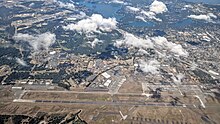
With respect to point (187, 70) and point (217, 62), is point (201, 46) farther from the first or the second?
point (187, 70)

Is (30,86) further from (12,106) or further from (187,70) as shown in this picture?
(187,70)

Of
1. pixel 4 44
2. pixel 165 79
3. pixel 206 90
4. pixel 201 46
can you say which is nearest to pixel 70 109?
pixel 165 79

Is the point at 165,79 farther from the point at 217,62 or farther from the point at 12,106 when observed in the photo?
the point at 12,106

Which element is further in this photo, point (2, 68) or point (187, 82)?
point (2, 68)

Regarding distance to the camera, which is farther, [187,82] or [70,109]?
[187,82]

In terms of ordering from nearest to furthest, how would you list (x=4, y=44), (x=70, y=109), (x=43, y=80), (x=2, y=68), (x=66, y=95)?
(x=70, y=109) < (x=66, y=95) < (x=43, y=80) < (x=2, y=68) < (x=4, y=44)

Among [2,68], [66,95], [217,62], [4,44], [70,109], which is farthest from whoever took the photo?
[4,44]

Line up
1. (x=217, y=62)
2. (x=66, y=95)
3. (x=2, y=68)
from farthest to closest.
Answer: (x=217, y=62), (x=2, y=68), (x=66, y=95)

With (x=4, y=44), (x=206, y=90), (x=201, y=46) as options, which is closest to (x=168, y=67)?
(x=206, y=90)

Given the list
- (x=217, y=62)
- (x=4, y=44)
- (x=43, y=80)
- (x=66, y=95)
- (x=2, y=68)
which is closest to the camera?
(x=66, y=95)
